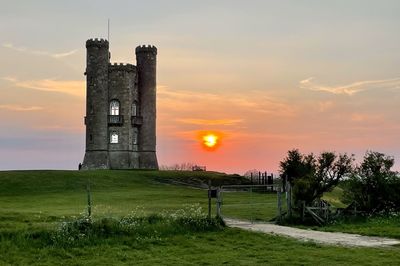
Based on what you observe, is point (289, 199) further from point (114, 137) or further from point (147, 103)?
point (147, 103)

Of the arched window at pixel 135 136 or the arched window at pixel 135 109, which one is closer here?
the arched window at pixel 135 109

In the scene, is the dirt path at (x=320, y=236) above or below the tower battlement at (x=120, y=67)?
below

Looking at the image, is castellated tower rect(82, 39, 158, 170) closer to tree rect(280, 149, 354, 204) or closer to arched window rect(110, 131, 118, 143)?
arched window rect(110, 131, 118, 143)

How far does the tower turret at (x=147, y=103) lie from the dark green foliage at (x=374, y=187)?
57443 mm

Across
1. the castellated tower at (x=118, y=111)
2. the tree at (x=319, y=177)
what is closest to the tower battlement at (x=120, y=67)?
the castellated tower at (x=118, y=111)

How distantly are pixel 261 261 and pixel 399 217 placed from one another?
13.1m

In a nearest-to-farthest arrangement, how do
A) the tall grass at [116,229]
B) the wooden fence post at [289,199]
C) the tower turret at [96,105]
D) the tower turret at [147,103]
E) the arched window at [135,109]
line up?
the tall grass at [116,229] → the wooden fence post at [289,199] → the tower turret at [96,105] → the arched window at [135,109] → the tower turret at [147,103]

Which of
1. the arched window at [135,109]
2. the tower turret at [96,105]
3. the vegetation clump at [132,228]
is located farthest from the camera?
the arched window at [135,109]

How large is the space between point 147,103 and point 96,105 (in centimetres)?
790

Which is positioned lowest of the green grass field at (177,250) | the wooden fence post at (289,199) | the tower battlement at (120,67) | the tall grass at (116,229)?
the green grass field at (177,250)

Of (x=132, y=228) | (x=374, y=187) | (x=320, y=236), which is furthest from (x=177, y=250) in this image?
(x=374, y=187)

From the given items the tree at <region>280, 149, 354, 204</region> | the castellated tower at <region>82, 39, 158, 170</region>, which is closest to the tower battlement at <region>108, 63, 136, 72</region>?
the castellated tower at <region>82, 39, 158, 170</region>

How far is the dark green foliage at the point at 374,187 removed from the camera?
30.6 meters

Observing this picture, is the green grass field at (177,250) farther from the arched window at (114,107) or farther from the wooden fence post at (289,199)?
the arched window at (114,107)
